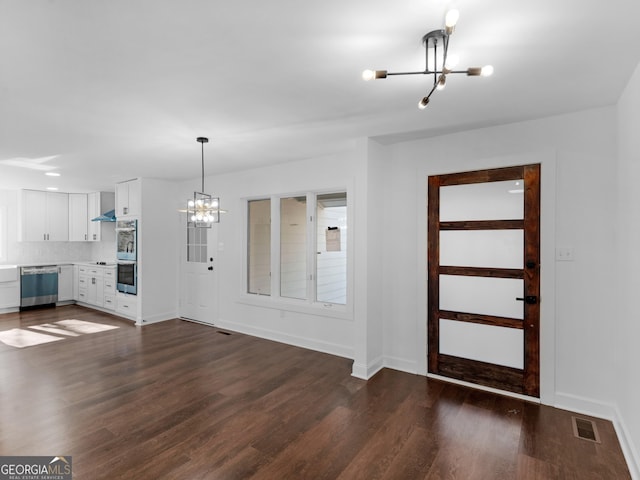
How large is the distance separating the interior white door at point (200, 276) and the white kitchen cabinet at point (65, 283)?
3.29m

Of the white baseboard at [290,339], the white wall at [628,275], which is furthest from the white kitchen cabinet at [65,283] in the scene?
the white wall at [628,275]

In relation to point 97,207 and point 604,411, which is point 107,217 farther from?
point 604,411

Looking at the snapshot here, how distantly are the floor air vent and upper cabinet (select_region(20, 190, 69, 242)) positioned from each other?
9563 mm

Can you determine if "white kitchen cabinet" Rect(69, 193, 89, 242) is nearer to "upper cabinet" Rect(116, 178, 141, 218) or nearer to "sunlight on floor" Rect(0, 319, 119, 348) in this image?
"upper cabinet" Rect(116, 178, 141, 218)

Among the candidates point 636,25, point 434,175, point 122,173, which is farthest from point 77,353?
point 636,25

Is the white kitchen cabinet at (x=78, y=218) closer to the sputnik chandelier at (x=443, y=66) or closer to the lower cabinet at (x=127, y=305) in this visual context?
the lower cabinet at (x=127, y=305)

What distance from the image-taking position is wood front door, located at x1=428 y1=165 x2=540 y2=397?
3.19 meters

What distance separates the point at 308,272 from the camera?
15.5ft

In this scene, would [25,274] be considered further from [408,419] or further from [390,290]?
[408,419]

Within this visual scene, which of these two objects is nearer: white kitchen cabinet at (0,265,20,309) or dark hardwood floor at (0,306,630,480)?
dark hardwood floor at (0,306,630,480)

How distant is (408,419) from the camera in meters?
2.85

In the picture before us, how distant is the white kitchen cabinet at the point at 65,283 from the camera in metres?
7.57

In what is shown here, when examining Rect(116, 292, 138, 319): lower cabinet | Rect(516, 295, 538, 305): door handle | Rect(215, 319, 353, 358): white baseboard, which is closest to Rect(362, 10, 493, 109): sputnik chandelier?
Rect(516, 295, 538, 305): door handle

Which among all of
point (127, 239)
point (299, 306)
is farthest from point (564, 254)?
point (127, 239)
